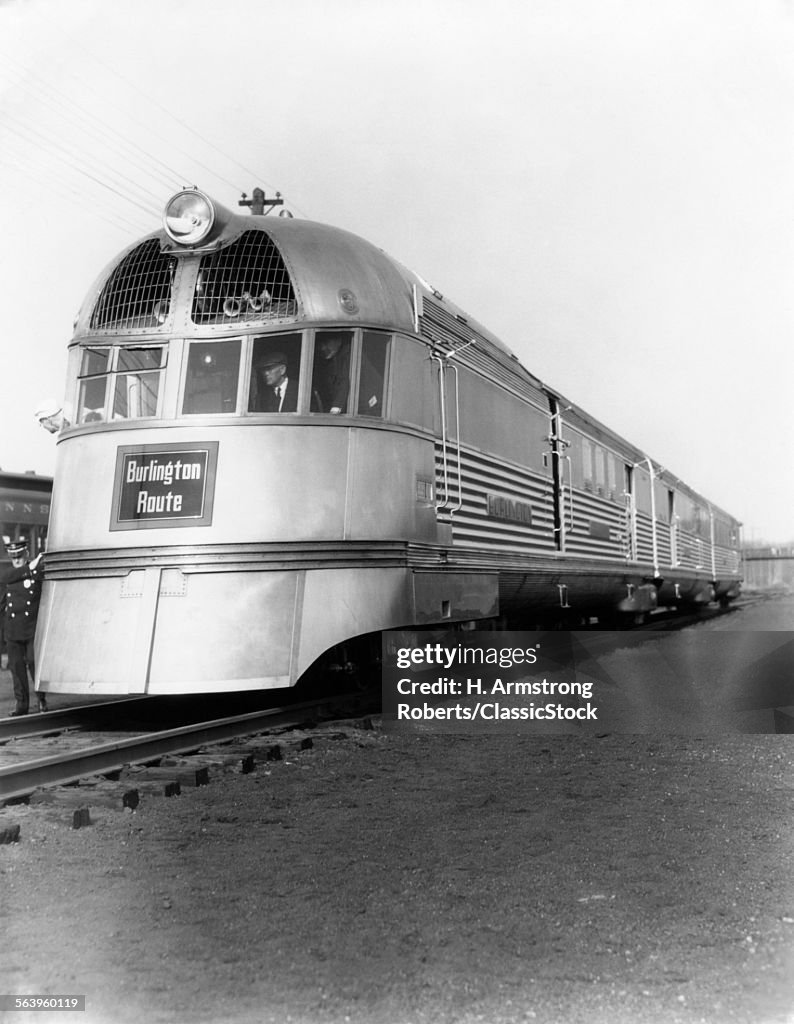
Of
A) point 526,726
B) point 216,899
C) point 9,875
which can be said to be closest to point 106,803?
point 9,875

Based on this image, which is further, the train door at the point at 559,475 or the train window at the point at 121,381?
the train door at the point at 559,475

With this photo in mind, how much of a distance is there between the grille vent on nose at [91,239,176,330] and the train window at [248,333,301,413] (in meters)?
0.79

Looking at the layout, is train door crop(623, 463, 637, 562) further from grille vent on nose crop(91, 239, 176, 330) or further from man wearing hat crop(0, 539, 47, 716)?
grille vent on nose crop(91, 239, 176, 330)

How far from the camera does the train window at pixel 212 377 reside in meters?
6.78

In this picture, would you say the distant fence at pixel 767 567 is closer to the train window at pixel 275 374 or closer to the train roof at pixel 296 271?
the train roof at pixel 296 271

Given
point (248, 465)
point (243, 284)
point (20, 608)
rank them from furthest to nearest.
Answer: point (20, 608) → point (243, 284) → point (248, 465)

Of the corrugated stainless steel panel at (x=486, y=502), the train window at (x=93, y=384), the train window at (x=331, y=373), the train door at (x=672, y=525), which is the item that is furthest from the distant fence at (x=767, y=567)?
the train window at (x=93, y=384)

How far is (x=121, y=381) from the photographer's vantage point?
23.3ft

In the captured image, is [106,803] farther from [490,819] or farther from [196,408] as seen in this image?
[196,408]

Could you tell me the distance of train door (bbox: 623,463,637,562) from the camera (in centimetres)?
1488

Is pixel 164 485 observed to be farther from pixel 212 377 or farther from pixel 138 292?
pixel 138 292

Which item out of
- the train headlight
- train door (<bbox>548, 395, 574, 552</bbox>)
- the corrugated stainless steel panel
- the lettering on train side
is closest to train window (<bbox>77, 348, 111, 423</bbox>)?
the lettering on train side

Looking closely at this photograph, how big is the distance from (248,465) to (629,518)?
32.1 feet

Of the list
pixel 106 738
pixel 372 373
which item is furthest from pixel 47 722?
pixel 372 373
